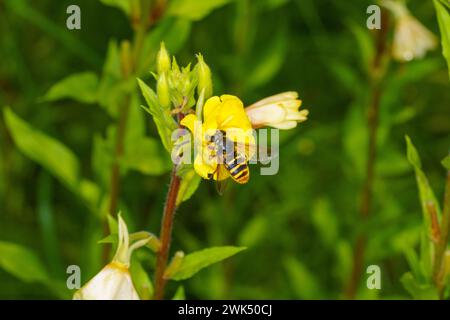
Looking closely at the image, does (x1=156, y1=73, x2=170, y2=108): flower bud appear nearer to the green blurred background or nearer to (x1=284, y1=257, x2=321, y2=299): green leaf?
the green blurred background

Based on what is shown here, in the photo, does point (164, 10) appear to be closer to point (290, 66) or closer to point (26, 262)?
point (26, 262)

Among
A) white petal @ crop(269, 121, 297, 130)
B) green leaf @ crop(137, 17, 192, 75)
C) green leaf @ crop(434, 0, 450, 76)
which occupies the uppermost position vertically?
green leaf @ crop(137, 17, 192, 75)

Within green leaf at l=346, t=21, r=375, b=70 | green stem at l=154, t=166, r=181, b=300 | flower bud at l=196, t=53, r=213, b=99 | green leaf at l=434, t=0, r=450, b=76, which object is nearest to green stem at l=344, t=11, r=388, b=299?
green leaf at l=346, t=21, r=375, b=70

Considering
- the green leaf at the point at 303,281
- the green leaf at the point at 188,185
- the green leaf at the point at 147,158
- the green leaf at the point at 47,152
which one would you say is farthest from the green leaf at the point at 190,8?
the green leaf at the point at 303,281

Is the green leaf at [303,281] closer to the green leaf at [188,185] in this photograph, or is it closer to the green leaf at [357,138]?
the green leaf at [357,138]

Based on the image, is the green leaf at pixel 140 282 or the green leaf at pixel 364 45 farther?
the green leaf at pixel 364 45

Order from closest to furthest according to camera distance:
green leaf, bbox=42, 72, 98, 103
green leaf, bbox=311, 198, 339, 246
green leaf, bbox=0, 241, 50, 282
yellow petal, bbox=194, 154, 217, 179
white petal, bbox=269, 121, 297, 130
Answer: yellow petal, bbox=194, 154, 217, 179, white petal, bbox=269, 121, 297, 130, green leaf, bbox=42, 72, 98, 103, green leaf, bbox=0, 241, 50, 282, green leaf, bbox=311, 198, 339, 246

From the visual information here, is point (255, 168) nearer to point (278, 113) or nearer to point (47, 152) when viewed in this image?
point (47, 152)
